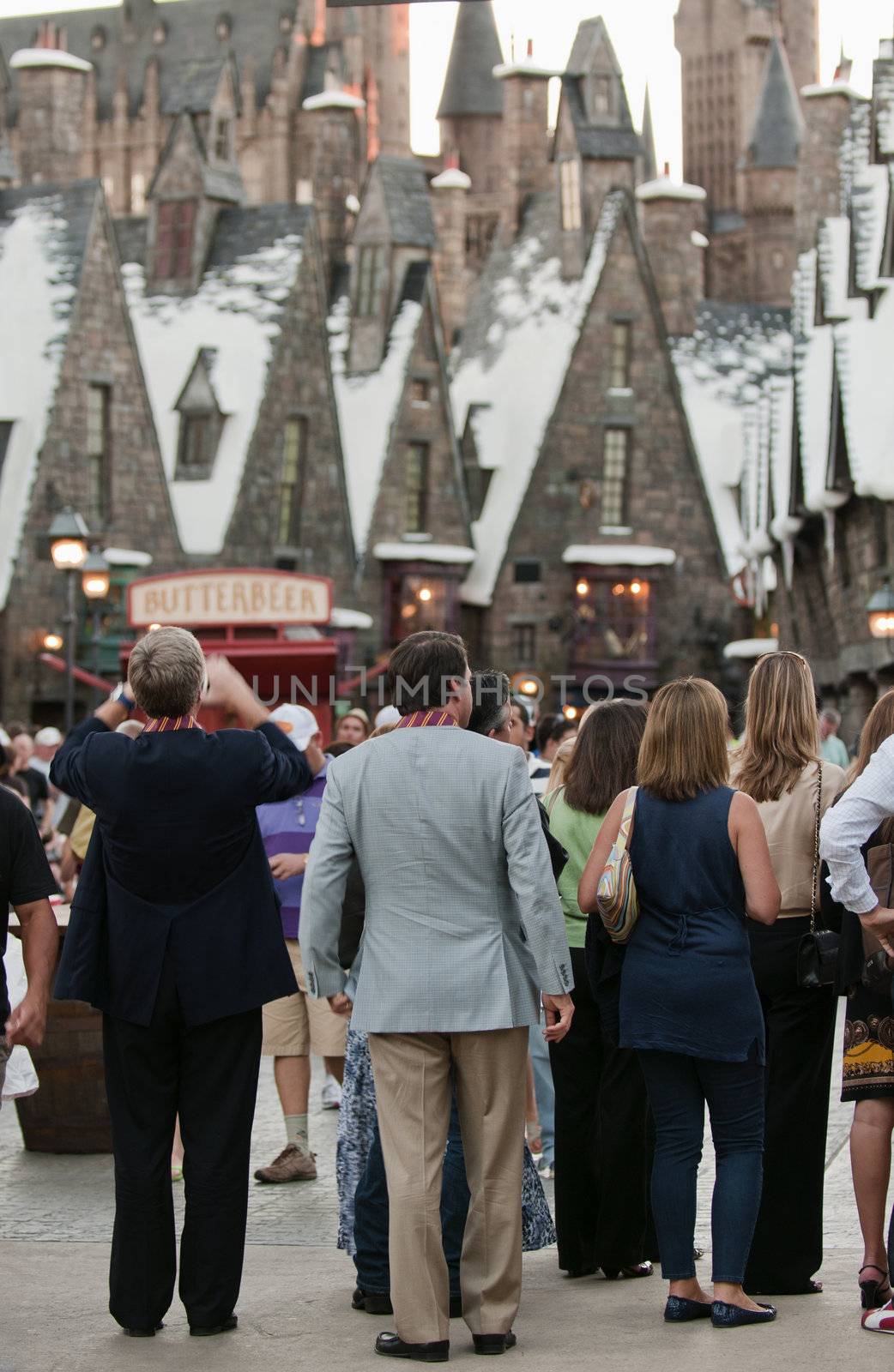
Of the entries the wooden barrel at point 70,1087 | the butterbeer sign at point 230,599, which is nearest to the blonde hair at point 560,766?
the wooden barrel at point 70,1087

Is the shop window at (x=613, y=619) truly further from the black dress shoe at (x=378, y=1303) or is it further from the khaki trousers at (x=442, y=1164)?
the khaki trousers at (x=442, y=1164)

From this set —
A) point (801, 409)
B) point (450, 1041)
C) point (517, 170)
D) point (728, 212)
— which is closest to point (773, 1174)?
point (450, 1041)

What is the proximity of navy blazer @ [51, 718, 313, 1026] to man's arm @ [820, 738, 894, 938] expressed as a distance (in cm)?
145

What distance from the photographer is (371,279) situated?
4272cm

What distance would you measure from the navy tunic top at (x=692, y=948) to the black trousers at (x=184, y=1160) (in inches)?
43.2

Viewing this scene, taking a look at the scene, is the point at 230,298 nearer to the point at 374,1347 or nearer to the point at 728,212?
the point at 374,1347

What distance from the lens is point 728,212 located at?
95812mm

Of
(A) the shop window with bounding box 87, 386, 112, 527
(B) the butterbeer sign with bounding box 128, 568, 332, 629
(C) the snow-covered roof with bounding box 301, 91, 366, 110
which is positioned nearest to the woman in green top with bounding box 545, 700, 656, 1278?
(B) the butterbeer sign with bounding box 128, 568, 332, 629

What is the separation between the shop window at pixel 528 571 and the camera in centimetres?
4319

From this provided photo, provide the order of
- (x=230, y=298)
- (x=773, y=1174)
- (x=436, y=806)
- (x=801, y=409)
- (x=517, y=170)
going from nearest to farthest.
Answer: (x=436, y=806), (x=773, y=1174), (x=801, y=409), (x=230, y=298), (x=517, y=170)

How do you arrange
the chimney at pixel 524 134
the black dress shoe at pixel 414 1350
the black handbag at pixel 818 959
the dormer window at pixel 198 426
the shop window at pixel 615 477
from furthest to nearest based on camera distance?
the chimney at pixel 524 134
the shop window at pixel 615 477
the dormer window at pixel 198 426
the black handbag at pixel 818 959
the black dress shoe at pixel 414 1350

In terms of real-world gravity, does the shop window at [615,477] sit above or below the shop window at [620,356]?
below

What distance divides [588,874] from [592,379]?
125 feet

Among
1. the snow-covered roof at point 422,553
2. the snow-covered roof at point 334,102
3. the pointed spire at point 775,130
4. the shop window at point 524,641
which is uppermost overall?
the pointed spire at point 775,130
